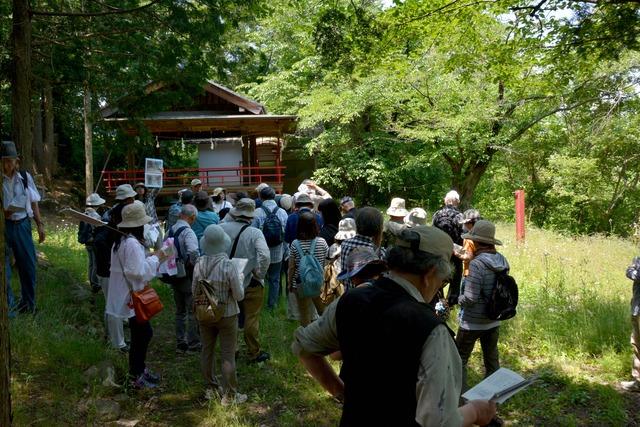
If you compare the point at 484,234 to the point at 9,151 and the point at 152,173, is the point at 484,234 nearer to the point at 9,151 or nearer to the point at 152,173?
the point at 9,151

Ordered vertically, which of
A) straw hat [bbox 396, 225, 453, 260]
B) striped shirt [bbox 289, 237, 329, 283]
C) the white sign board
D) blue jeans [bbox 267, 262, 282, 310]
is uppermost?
the white sign board

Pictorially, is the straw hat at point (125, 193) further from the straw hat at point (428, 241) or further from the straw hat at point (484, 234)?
the straw hat at point (428, 241)

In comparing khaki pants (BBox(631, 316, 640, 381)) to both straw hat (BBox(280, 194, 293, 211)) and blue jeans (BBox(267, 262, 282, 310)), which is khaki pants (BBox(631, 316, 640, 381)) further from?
straw hat (BBox(280, 194, 293, 211))

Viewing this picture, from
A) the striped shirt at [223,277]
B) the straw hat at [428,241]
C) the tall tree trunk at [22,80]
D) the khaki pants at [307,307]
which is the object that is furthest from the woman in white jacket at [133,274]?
the tall tree trunk at [22,80]

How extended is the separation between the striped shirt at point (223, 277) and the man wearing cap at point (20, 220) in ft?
7.42

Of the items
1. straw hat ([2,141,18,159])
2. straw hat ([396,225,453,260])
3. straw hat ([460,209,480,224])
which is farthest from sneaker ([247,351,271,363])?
straw hat ([396,225,453,260])

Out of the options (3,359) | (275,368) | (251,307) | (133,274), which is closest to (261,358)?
(275,368)

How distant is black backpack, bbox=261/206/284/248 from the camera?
6.97 metres

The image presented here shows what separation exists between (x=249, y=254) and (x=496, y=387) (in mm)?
3557

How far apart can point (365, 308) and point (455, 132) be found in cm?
1714

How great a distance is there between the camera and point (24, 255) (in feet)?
17.9

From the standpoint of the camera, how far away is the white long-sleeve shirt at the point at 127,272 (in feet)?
14.6

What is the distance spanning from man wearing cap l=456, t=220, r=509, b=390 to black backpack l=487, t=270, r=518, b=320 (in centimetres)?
3

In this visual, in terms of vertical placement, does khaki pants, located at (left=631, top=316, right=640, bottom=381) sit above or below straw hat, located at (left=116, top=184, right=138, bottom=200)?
below
